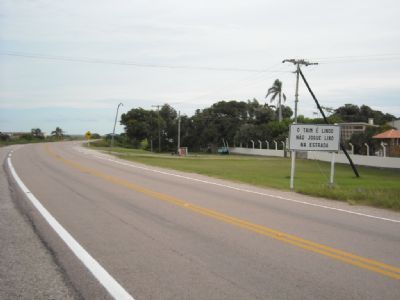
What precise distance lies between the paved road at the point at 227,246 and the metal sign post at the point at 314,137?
7.21 metres

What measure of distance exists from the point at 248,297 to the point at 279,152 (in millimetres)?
63752

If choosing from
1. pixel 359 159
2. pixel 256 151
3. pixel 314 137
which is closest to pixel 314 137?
pixel 314 137

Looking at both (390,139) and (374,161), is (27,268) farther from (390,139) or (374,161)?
(390,139)

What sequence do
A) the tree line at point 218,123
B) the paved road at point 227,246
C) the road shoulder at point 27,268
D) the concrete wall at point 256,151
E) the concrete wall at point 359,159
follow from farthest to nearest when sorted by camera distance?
the tree line at point 218,123 < the concrete wall at point 256,151 < the concrete wall at point 359,159 < the paved road at point 227,246 < the road shoulder at point 27,268

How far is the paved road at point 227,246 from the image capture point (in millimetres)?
6082

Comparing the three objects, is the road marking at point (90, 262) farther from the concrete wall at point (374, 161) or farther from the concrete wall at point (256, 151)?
the concrete wall at point (256, 151)

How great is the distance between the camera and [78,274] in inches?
259

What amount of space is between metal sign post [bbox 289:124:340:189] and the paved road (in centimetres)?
721

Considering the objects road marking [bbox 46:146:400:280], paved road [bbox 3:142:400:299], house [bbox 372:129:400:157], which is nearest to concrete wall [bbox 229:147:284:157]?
house [bbox 372:129:400:157]

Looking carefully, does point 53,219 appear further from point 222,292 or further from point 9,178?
point 9,178

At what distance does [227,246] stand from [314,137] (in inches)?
598

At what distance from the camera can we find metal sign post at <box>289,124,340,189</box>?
2230 centimetres

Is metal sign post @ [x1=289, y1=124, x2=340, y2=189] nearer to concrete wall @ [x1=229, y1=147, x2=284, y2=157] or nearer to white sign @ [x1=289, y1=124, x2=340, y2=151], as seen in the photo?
white sign @ [x1=289, y1=124, x2=340, y2=151]

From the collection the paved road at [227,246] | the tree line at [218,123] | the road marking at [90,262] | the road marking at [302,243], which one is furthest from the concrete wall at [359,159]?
the road marking at [90,262]
